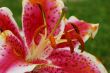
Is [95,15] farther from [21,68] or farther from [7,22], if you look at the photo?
[21,68]

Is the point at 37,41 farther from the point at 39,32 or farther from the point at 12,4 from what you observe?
the point at 12,4

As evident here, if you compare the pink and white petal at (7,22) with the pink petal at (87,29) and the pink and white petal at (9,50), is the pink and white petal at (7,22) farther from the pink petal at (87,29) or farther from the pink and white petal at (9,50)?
the pink petal at (87,29)

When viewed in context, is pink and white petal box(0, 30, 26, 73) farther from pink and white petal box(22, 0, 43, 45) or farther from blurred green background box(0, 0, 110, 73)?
blurred green background box(0, 0, 110, 73)

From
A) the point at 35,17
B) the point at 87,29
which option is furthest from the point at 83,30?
the point at 35,17

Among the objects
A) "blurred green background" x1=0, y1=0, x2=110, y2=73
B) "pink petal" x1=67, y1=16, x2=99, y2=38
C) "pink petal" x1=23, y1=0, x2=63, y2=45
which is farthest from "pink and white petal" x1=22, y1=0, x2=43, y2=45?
"blurred green background" x1=0, y1=0, x2=110, y2=73

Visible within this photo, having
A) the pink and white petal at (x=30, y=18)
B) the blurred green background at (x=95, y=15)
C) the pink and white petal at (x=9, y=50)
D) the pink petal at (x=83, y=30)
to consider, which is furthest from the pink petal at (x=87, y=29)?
the blurred green background at (x=95, y=15)

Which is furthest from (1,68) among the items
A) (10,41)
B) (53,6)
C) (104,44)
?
(104,44)
